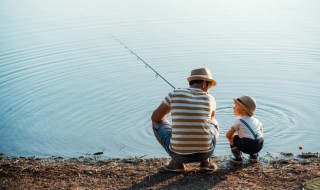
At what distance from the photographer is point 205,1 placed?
18.6 m

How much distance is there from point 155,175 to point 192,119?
35.9 inches

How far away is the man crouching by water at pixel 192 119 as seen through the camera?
4586mm

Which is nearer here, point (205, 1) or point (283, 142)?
point (283, 142)

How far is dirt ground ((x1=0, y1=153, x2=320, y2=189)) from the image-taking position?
477 centimetres

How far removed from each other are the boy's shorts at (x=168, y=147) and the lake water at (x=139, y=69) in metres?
1.48

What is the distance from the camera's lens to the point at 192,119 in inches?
181

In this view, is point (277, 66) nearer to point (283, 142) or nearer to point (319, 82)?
point (319, 82)

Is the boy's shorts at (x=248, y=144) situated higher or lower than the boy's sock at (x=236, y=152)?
higher

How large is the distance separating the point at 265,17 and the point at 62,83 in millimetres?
8190

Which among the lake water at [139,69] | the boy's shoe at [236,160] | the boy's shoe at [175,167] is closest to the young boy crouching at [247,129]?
the boy's shoe at [236,160]

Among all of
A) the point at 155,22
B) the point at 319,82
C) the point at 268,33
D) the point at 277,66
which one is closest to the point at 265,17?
the point at 268,33

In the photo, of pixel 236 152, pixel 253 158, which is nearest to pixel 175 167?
pixel 236 152

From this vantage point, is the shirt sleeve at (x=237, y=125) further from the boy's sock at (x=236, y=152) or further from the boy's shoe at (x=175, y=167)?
the boy's shoe at (x=175, y=167)

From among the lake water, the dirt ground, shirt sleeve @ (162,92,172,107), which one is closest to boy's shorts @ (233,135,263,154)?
the dirt ground
